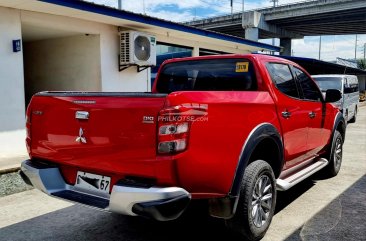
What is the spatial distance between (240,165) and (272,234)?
101 cm

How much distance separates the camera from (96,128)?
9.86ft

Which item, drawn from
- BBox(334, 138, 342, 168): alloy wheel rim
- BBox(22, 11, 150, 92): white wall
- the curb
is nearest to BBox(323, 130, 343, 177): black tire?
BBox(334, 138, 342, 168): alloy wheel rim

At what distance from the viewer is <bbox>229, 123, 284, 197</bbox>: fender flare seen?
10.0ft

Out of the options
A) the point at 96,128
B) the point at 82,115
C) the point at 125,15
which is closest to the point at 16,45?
the point at 125,15

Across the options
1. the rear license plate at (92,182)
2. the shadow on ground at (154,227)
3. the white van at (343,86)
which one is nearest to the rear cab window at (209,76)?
the shadow on ground at (154,227)

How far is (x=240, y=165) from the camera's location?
3.09 meters

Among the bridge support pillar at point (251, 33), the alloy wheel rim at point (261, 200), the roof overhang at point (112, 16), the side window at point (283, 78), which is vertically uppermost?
the bridge support pillar at point (251, 33)

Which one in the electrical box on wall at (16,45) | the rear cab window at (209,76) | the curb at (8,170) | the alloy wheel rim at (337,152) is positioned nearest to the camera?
the rear cab window at (209,76)

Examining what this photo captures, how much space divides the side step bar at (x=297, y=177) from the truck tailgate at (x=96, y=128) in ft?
5.95

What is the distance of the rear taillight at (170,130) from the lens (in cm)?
266

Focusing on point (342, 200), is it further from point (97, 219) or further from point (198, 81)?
point (97, 219)

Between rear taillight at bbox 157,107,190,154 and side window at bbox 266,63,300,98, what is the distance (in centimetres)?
169

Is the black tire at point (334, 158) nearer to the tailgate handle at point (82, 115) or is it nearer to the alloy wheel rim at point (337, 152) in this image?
the alloy wheel rim at point (337, 152)

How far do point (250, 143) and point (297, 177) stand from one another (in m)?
1.37
